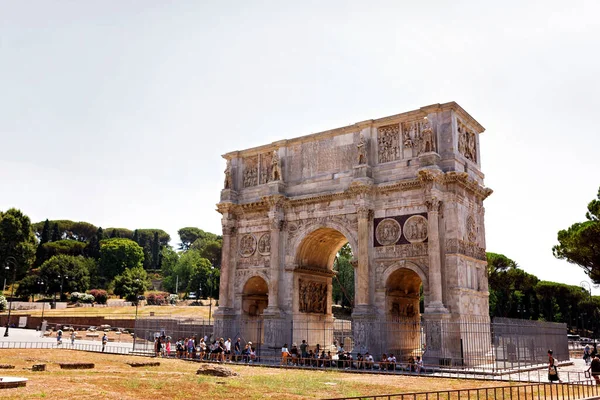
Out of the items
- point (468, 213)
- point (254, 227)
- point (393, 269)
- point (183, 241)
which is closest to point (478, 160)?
point (468, 213)

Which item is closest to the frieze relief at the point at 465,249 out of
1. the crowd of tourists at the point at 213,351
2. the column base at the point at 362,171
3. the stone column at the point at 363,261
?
the stone column at the point at 363,261

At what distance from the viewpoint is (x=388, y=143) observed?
88.5ft

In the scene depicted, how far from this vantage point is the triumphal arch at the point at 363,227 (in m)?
24.4

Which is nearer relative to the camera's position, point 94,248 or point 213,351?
point 213,351

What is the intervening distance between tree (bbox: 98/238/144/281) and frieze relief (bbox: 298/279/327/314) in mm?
69477

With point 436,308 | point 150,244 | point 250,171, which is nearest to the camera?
point 436,308

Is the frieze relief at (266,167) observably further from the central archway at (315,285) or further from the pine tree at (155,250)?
the pine tree at (155,250)

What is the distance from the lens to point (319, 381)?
17.5 meters

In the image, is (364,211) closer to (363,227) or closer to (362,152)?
(363,227)

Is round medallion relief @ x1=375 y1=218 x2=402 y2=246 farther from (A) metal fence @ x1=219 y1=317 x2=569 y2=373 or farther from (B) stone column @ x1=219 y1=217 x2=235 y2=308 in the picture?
(B) stone column @ x1=219 y1=217 x2=235 y2=308

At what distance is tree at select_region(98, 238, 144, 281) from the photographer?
9319cm

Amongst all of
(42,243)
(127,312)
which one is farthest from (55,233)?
(127,312)

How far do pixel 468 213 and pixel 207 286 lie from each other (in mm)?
65209

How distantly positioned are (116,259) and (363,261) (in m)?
76.5
